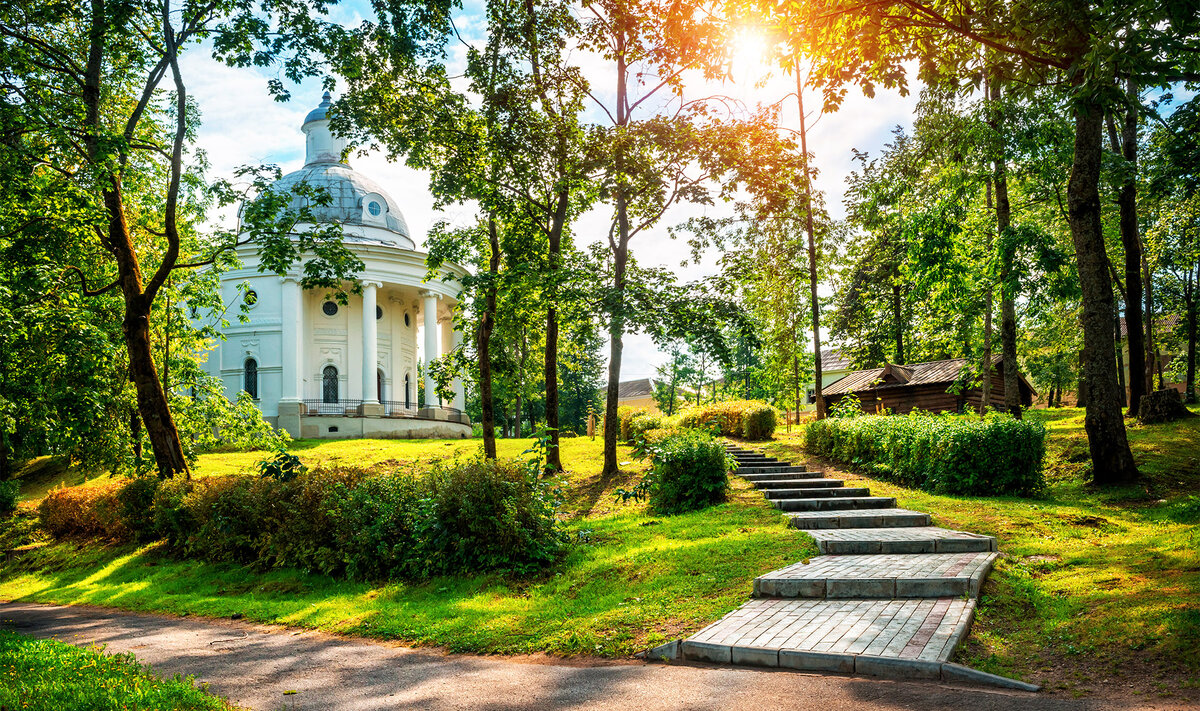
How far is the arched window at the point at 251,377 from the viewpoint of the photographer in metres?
37.2

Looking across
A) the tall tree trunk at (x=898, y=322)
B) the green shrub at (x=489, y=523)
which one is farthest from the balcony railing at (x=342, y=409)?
the green shrub at (x=489, y=523)

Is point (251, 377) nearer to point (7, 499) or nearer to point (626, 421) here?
point (7, 499)

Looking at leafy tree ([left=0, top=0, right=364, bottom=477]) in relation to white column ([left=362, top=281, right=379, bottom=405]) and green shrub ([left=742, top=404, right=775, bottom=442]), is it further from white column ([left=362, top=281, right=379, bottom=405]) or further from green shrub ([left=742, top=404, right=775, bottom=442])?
white column ([left=362, top=281, right=379, bottom=405])

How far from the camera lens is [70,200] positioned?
13.6m

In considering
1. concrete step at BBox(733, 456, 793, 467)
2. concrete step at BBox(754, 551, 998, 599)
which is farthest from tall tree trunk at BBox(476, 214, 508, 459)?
concrete step at BBox(754, 551, 998, 599)

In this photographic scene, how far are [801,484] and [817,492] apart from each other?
0.83 m

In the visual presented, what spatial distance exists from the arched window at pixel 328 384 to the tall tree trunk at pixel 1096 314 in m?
34.7

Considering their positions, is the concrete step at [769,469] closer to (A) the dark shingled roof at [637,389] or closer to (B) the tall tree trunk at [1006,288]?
A: (B) the tall tree trunk at [1006,288]

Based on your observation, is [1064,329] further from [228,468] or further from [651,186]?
[228,468]

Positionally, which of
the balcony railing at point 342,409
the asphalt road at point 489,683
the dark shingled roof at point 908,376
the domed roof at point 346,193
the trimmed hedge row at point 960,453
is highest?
the domed roof at point 346,193

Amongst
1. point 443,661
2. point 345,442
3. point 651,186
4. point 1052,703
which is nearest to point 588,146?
point 651,186

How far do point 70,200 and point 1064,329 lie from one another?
38326mm

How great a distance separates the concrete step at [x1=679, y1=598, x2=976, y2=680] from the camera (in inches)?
189

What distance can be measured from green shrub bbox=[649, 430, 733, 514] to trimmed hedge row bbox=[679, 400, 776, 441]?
886 centimetres
